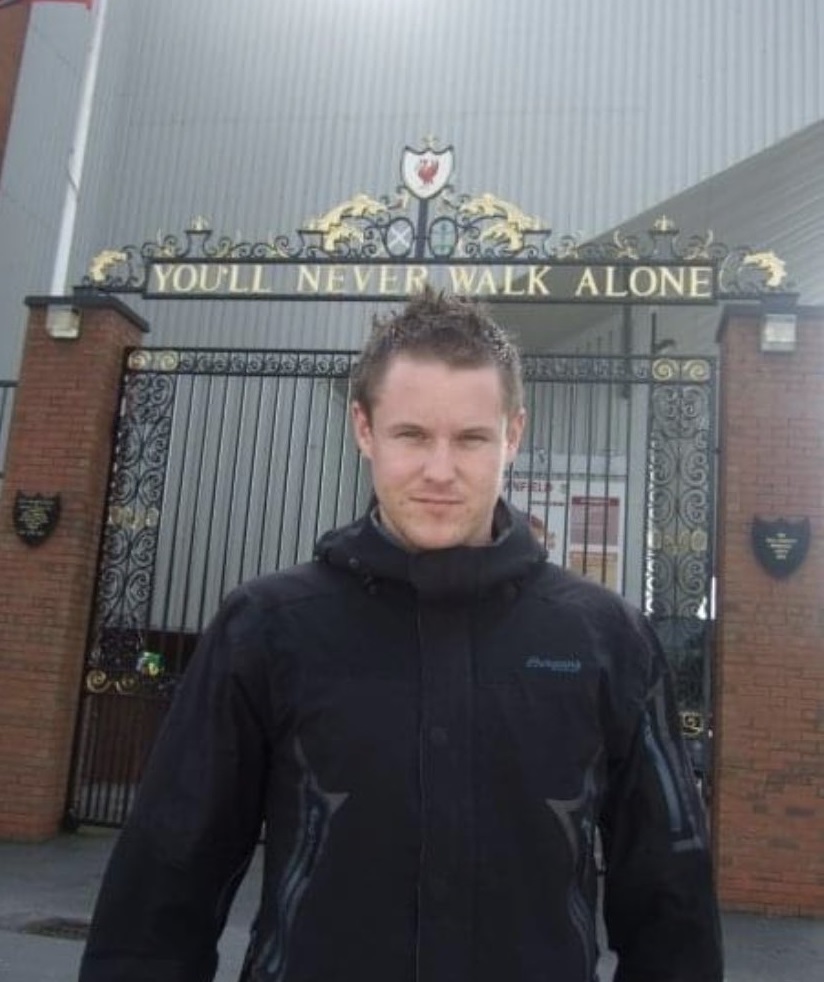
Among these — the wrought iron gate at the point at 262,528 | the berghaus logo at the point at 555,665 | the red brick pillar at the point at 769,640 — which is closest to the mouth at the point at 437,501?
the berghaus logo at the point at 555,665

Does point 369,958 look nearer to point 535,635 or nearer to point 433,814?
point 433,814

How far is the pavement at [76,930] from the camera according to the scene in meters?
4.22

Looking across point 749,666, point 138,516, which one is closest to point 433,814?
point 749,666

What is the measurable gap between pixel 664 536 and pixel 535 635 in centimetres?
→ 490

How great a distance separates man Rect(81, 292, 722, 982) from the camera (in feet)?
4.10

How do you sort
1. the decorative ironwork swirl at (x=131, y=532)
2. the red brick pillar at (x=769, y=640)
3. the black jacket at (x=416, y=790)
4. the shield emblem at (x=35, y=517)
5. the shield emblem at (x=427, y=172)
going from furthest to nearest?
the shield emblem at (x=427, y=172)
the decorative ironwork swirl at (x=131, y=532)
the shield emblem at (x=35, y=517)
the red brick pillar at (x=769, y=640)
the black jacket at (x=416, y=790)

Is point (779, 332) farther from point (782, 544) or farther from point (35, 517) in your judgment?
point (35, 517)

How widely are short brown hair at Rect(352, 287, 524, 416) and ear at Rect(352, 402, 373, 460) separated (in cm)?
1

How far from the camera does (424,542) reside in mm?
1404

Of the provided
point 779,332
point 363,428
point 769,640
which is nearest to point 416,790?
point 363,428

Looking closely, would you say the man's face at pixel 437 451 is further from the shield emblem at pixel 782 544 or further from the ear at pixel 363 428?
the shield emblem at pixel 782 544

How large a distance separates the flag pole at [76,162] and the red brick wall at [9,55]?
0.73 meters

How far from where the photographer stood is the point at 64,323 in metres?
6.70

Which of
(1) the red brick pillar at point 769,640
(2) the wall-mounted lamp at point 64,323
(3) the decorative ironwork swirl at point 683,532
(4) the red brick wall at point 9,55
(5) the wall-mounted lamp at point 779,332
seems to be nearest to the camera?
(1) the red brick pillar at point 769,640
